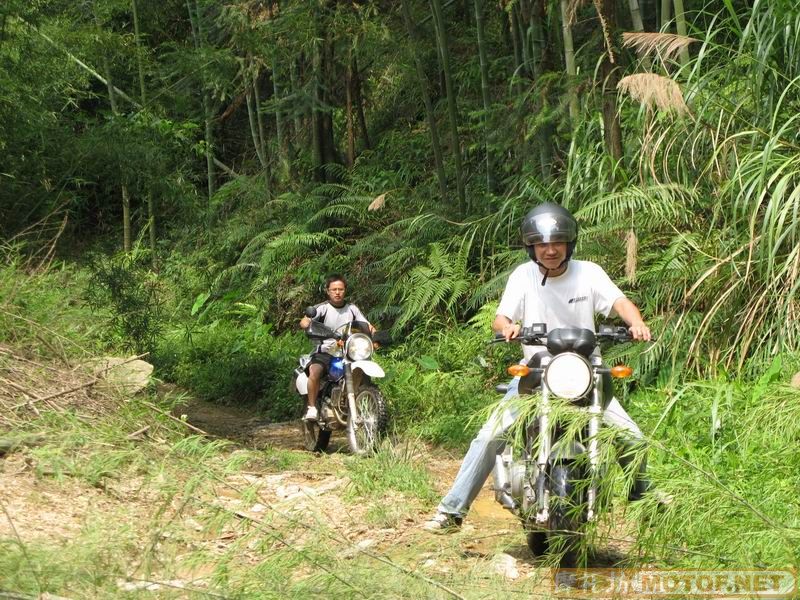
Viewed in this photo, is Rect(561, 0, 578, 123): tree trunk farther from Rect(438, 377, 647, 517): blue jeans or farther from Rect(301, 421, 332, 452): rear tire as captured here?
Rect(438, 377, 647, 517): blue jeans

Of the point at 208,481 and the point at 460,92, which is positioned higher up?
the point at 460,92

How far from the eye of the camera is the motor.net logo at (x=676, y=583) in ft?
12.3

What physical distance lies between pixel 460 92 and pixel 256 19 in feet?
10.1

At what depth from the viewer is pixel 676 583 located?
4.07 meters

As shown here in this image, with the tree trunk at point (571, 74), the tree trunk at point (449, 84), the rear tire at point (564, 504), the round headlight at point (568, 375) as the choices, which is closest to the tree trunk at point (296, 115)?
the tree trunk at point (449, 84)

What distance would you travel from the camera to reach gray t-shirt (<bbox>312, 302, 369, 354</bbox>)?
9141 millimetres

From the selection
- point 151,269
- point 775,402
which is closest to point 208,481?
point 775,402

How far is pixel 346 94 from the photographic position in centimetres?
1614

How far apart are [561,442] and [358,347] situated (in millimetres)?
4610

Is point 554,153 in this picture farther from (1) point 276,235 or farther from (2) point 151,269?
(2) point 151,269

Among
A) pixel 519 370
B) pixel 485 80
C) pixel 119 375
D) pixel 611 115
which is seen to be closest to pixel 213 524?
pixel 519 370

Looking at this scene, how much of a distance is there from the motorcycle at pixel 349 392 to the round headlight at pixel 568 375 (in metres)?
3.66

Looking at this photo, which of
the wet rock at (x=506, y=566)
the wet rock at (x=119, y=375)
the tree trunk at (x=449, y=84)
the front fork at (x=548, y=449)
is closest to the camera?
the front fork at (x=548, y=449)

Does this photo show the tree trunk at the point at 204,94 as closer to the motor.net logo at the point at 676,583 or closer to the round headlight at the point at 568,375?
the round headlight at the point at 568,375
